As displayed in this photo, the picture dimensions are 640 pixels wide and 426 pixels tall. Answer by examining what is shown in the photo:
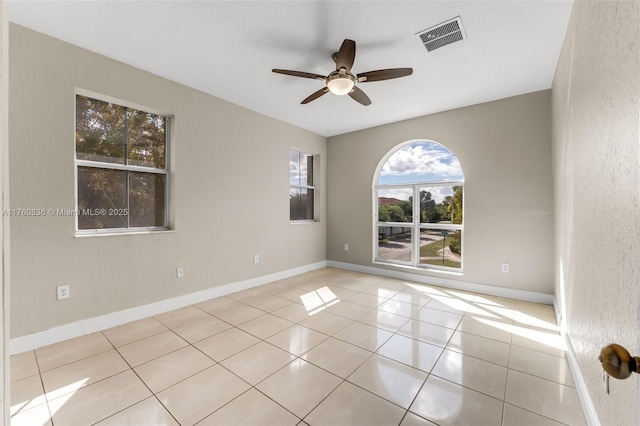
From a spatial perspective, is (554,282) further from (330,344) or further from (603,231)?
(330,344)

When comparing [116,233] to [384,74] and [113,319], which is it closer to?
[113,319]

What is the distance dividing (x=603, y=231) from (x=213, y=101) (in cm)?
388

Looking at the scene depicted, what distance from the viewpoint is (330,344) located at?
7.64 feet

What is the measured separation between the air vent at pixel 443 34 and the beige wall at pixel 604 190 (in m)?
0.74

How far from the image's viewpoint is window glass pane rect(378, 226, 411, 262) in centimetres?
456

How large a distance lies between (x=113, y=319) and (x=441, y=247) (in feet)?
14.3

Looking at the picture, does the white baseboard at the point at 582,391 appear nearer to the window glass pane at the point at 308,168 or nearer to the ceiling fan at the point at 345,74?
the ceiling fan at the point at 345,74

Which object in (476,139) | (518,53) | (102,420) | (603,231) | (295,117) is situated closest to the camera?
(603,231)

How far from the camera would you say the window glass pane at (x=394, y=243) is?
15.0 feet

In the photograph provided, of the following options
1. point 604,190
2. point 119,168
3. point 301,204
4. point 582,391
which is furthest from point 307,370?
point 301,204

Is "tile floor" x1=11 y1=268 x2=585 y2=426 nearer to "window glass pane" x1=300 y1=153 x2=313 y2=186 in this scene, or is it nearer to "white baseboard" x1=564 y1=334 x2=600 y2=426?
"white baseboard" x1=564 y1=334 x2=600 y2=426

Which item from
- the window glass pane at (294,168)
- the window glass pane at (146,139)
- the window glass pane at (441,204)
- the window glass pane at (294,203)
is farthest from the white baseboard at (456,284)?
the window glass pane at (146,139)

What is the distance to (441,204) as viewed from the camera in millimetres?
4195

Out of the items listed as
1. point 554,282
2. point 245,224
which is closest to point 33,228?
point 245,224
